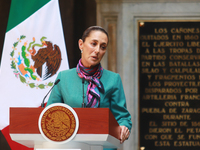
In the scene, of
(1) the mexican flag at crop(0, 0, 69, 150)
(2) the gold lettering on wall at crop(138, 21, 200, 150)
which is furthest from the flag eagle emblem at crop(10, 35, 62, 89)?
(2) the gold lettering on wall at crop(138, 21, 200, 150)

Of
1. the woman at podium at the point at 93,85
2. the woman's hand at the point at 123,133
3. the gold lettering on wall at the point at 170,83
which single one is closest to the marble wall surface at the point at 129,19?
the gold lettering on wall at the point at 170,83

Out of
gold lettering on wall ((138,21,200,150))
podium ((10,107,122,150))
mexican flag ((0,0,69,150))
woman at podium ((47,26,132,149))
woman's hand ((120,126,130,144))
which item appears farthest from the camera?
gold lettering on wall ((138,21,200,150))

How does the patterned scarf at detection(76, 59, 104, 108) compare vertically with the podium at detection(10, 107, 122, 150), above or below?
above

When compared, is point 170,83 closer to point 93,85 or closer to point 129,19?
point 129,19

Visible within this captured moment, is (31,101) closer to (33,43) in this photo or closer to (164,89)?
(33,43)

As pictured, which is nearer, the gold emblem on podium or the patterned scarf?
the gold emblem on podium

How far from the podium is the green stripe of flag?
2.69m

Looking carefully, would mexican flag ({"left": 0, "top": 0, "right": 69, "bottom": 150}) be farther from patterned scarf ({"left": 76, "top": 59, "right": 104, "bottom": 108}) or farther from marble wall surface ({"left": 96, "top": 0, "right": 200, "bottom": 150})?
patterned scarf ({"left": 76, "top": 59, "right": 104, "bottom": 108})

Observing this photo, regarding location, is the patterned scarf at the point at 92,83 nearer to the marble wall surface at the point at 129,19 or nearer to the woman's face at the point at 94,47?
the woman's face at the point at 94,47

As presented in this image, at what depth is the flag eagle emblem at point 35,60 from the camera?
395 cm

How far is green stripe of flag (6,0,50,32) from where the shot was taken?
3.98 meters

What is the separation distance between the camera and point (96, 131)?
1434 mm

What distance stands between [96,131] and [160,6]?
3.53 meters

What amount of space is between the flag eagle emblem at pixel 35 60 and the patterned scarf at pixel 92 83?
197 cm
